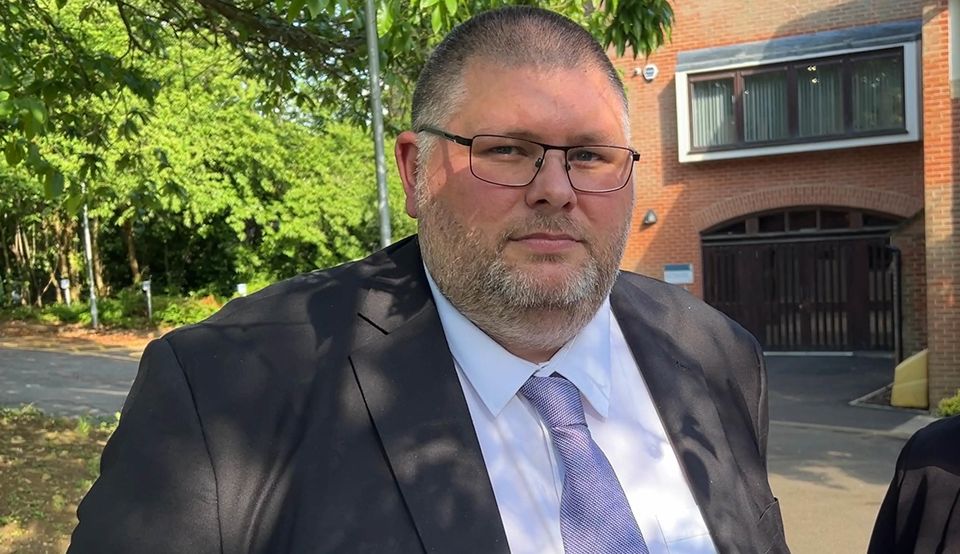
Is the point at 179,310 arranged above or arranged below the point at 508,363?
below

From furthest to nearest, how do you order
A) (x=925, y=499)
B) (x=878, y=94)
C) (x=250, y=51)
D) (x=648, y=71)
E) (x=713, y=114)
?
(x=648, y=71) < (x=713, y=114) < (x=878, y=94) < (x=250, y=51) < (x=925, y=499)

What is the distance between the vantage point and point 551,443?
1.72 m

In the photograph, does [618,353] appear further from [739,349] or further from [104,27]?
[104,27]

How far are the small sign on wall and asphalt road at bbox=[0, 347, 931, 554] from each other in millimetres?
2242

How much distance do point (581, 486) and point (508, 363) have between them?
284 millimetres

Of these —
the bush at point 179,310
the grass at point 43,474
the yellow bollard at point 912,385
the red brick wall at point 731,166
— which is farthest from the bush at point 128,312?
the yellow bollard at point 912,385

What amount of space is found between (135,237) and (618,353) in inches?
1127

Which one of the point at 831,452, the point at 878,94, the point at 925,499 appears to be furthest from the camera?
the point at 878,94

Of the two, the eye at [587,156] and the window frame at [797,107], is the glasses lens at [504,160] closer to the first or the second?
the eye at [587,156]

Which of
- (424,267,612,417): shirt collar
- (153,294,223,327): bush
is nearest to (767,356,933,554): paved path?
(424,267,612,417): shirt collar

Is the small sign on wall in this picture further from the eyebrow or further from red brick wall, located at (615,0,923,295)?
the eyebrow

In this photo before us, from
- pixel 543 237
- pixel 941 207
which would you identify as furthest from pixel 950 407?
pixel 543 237

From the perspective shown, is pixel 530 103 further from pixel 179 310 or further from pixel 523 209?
pixel 179 310

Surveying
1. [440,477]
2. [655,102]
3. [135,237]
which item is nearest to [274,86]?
[440,477]
